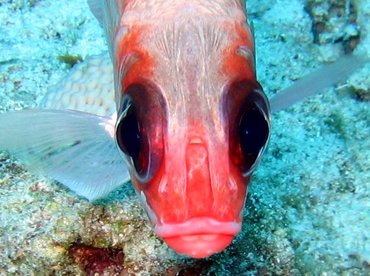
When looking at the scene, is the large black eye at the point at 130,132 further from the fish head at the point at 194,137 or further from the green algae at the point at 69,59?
the green algae at the point at 69,59

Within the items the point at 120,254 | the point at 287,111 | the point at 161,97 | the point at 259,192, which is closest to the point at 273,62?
the point at 287,111

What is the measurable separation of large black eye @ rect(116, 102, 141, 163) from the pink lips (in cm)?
31

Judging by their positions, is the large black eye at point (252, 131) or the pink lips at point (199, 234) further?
the large black eye at point (252, 131)

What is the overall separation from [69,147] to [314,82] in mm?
1338

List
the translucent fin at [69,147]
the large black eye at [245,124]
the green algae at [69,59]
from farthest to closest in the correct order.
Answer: the green algae at [69,59] < the translucent fin at [69,147] < the large black eye at [245,124]

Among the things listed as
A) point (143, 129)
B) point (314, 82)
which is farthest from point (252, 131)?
point (314, 82)

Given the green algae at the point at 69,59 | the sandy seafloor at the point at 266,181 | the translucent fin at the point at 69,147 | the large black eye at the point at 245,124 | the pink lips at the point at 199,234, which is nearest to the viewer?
the pink lips at the point at 199,234

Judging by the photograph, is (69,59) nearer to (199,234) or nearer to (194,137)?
(194,137)

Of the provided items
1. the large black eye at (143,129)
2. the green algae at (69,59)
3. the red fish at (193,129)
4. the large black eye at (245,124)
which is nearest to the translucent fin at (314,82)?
the red fish at (193,129)

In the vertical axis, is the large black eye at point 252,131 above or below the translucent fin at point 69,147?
above

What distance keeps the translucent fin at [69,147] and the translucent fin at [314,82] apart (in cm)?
91

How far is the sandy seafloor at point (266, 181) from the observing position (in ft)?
9.35

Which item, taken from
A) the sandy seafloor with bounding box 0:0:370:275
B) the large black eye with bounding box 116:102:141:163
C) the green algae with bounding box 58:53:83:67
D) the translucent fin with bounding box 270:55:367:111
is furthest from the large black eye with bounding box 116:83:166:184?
the green algae with bounding box 58:53:83:67

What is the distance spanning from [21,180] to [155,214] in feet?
4.72
